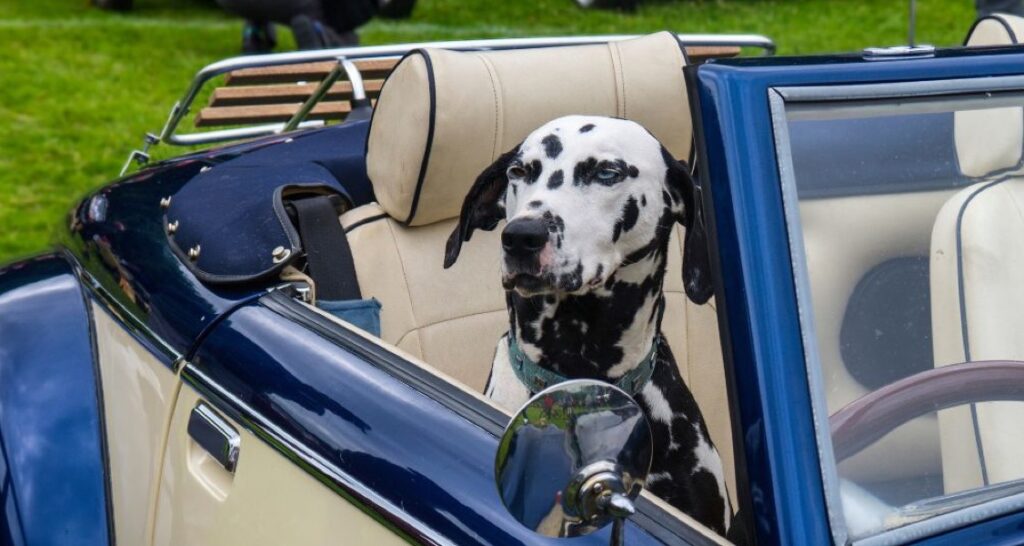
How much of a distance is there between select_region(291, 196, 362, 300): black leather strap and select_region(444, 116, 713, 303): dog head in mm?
208

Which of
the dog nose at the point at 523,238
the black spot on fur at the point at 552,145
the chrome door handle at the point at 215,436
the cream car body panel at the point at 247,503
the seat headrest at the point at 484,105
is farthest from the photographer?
the seat headrest at the point at 484,105

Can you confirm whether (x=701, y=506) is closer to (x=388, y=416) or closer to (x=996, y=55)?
(x=388, y=416)

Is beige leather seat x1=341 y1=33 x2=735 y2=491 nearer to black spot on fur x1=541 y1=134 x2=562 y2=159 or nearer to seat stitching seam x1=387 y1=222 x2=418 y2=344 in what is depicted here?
seat stitching seam x1=387 y1=222 x2=418 y2=344

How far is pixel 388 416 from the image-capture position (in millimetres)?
1771

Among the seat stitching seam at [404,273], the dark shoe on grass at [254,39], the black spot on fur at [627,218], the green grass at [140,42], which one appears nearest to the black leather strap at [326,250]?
the seat stitching seam at [404,273]

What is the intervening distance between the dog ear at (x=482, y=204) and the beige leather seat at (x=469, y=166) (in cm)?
10

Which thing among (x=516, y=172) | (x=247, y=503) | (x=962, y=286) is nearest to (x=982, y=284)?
(x=962, y=286)

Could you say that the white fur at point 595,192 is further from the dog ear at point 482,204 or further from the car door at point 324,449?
the car door at point 324,449

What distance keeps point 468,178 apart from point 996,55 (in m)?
1.23

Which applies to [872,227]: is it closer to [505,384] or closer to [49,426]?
[505,384]

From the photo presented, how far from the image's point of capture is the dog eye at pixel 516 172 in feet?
8.05

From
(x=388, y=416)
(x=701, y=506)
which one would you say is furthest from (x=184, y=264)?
(x=701, y=506)

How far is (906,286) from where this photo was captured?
165 centimetres

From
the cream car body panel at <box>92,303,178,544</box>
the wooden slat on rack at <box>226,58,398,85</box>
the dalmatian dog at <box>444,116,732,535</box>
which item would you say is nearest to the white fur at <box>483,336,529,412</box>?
the dalmatian dog at <box>444,116,732,535</box>
